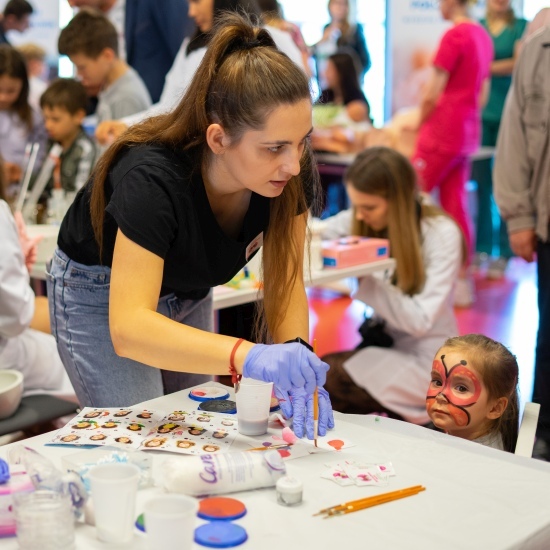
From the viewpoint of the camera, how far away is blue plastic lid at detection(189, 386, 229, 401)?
184cm

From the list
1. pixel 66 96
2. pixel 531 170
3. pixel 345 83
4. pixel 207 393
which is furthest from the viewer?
pixel 345 83

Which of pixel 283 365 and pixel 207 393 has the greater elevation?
pixel 283 365

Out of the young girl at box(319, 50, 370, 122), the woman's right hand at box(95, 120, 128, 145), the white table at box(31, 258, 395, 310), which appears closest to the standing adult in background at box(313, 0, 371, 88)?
the young girl at box(319, 50, 370, 122)

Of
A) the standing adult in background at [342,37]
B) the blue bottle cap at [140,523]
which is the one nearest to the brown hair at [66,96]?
the standing adult in background at [342,37]

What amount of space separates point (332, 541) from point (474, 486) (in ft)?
1.01

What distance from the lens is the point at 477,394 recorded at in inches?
74.9

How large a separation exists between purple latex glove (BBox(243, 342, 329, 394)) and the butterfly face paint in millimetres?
490

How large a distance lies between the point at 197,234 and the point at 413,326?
1.47 metres

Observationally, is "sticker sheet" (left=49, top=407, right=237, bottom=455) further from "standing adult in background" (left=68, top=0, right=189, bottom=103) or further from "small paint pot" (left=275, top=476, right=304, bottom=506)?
"standing adult in background" (left=68, top=0, right=189, bottom=103)

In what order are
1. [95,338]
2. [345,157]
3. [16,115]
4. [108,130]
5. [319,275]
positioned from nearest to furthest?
1. [95,338]
2. [319,275]
3. [108,130]
4. [16,115]
5. [345,157]

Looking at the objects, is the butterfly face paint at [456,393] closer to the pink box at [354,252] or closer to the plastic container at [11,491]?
the plastic container at [11,491]

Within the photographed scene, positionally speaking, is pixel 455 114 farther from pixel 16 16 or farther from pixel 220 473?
pixel 220 473

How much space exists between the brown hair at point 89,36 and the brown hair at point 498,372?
9.10 feet

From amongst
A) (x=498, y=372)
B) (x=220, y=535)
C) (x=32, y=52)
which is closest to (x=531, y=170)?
(x=498, y=372)
